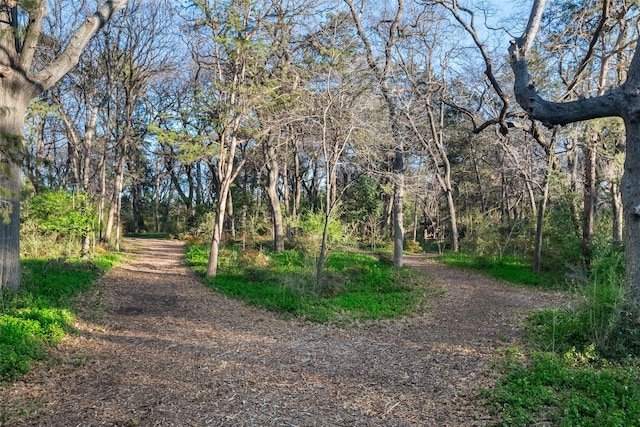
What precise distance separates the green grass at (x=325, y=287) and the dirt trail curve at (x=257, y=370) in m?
0.53

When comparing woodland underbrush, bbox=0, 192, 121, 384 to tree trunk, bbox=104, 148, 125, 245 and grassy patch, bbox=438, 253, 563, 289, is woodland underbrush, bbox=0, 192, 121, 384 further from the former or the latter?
grassy patch, bbox=438, 253, 563, 289

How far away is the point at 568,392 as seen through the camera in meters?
3.67

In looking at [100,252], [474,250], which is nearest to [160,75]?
[100,252]

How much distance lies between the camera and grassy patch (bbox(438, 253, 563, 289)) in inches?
433

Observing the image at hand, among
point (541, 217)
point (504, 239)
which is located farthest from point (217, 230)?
point (504, 239)

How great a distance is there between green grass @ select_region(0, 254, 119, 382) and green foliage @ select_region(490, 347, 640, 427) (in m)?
4.90

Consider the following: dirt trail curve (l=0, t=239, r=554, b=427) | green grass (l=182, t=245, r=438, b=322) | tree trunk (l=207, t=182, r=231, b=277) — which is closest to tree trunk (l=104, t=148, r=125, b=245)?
green grass (l=182, t=245, r=438, b=322)

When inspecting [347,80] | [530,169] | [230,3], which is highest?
[230,3]

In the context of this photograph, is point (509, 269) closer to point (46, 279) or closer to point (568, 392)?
point (568, 392)

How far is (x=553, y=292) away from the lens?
1000 cm

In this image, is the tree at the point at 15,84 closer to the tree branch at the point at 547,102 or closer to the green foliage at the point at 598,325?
the tree branch at the point at 547,102

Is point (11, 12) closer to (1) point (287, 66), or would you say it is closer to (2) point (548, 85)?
(1) point (287, 66)

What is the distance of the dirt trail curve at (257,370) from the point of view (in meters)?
3.64

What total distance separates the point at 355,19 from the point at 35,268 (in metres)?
10.3
